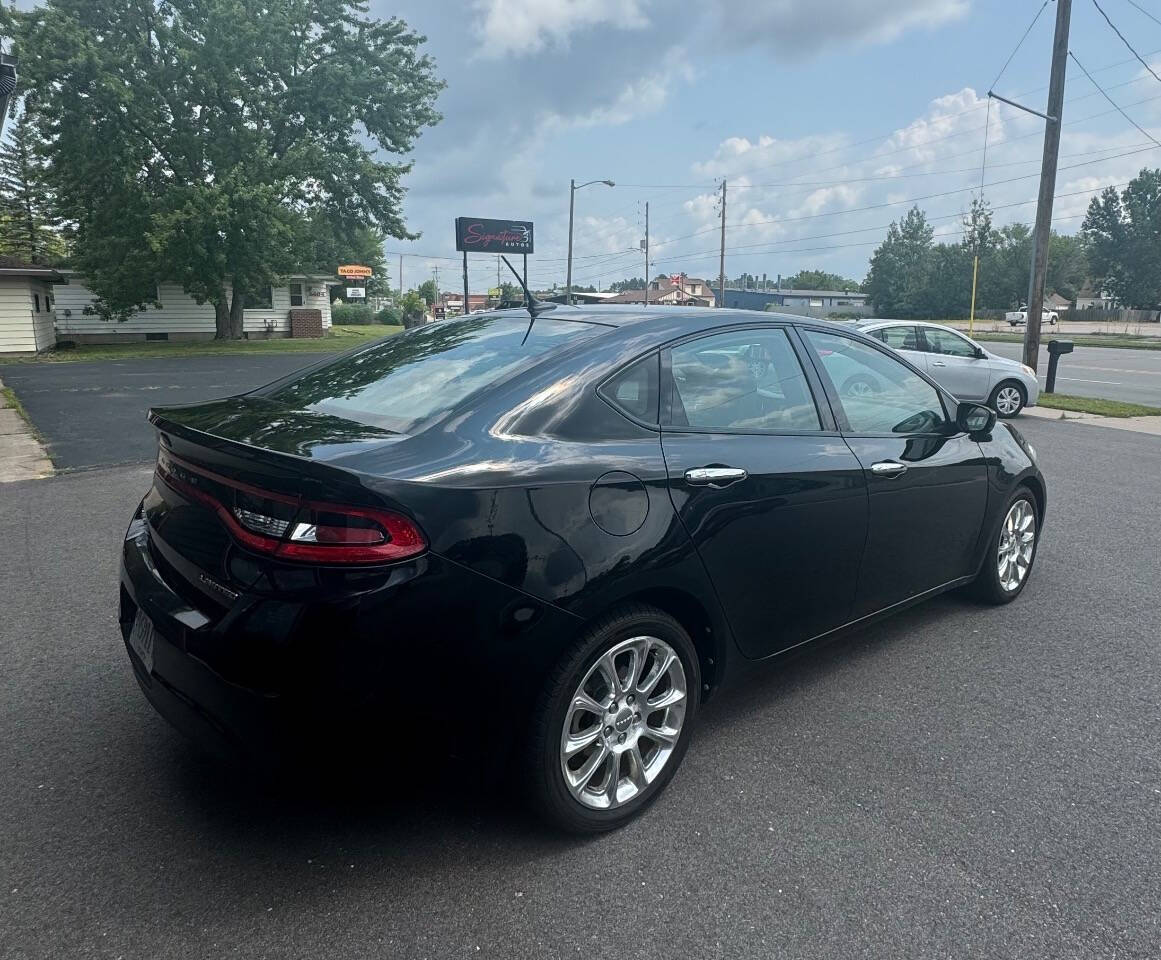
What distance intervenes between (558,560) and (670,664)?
25.6 inches

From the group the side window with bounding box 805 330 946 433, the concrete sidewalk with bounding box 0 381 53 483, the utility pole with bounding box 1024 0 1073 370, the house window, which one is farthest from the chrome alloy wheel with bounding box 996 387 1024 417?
the house window

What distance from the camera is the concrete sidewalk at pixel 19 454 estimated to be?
7999 mm

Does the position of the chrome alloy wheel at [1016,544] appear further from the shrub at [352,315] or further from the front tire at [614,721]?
the shrub at [352,315]

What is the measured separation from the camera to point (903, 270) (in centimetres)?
9938

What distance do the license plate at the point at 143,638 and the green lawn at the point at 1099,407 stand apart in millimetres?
14534

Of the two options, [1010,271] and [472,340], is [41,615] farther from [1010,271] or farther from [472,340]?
[1010,271]

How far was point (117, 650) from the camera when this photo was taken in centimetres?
395

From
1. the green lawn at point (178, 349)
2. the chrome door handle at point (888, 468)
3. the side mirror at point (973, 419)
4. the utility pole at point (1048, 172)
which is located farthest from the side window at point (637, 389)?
the green lawn at point (178, 349)

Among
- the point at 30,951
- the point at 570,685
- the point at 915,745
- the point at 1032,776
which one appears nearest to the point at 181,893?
the point at 30,951

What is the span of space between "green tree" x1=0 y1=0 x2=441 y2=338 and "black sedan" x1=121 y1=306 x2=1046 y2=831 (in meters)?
25.8

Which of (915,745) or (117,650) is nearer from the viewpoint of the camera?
(915,745)

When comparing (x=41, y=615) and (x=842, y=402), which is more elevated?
(x=842, y=402)

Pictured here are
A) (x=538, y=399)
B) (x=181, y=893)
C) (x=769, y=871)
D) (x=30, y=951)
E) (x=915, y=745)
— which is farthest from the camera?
(x=915, y=745)
